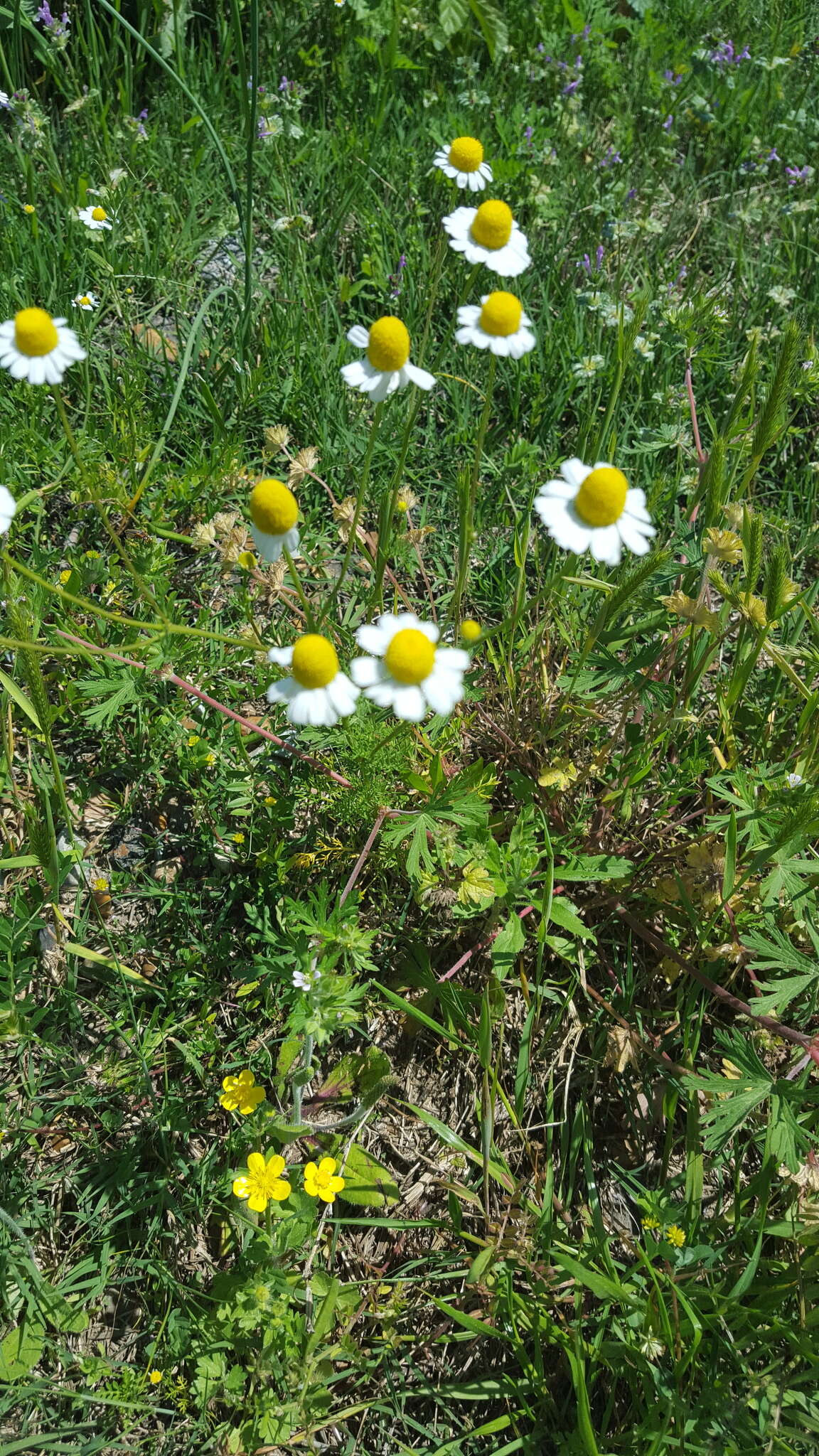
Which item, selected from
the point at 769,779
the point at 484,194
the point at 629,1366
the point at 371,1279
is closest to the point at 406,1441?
the point at 371,1279

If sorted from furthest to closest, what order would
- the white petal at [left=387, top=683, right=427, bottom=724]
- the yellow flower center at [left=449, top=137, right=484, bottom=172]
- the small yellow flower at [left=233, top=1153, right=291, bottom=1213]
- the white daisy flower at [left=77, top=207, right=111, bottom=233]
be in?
the white daisy flower at [left=77, top=207, right=111, bottom=233]
the yellow flower center at [left=449, top=137, right=484, bottom=172]
the small yellow flower at [left=233, top=1153, right=291, bottom=1213]
the white petal at [left=387, top=683, right=427, bottom=724]

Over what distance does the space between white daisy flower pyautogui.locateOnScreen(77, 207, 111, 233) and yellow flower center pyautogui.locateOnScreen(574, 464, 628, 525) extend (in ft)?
6.52

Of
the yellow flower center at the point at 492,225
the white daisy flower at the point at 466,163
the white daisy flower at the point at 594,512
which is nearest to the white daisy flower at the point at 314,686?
the white daisy flower at the point at 594,512

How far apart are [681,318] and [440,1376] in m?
2.66

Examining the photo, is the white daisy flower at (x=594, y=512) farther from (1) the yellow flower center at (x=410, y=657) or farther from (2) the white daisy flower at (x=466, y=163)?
(2) the white daisy flower at (x=466, y=163)

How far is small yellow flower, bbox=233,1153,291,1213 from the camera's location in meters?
1.85

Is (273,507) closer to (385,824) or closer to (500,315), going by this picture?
(500,315)

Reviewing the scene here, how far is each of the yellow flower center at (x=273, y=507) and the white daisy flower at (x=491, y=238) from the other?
777 millimetres

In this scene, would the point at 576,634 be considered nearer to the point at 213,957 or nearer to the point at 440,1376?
the point at 213,957

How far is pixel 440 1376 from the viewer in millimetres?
1993

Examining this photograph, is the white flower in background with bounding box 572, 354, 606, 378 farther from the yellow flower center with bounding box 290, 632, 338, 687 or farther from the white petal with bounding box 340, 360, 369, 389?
the yellow flower center with bounding box 290, 632, 338, 687

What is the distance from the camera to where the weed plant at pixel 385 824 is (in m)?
1.88

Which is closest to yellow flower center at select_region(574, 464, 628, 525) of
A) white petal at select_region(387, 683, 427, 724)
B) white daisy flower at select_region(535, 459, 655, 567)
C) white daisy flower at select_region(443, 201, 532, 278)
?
white daisy flower at select_region(535, 459, 655, 567)

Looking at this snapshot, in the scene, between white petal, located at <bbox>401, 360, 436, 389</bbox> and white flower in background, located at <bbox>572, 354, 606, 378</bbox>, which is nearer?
white petal, located at <bbox>401, 360, 436, 389</bbox>
